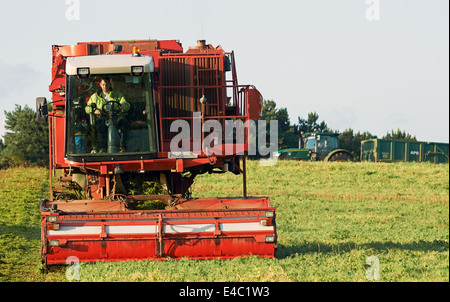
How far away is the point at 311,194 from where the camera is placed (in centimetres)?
3142

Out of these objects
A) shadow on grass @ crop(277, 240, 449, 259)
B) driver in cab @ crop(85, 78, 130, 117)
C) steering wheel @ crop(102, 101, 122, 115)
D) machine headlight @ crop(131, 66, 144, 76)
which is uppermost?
machine headlight @ crop(131, 66, 144, 76)

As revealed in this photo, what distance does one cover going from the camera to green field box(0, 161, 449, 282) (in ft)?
34.2

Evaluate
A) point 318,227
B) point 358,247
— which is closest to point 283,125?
point 318,227

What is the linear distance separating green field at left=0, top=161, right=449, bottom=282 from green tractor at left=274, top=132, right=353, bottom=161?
4.75m

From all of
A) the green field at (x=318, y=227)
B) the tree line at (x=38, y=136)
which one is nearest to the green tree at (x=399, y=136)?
the tree line at (x=38, y=136)

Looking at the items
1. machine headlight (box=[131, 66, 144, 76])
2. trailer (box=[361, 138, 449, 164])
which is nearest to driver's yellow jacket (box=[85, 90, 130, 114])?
machine headlight (box=[131, 66, 144, 76])

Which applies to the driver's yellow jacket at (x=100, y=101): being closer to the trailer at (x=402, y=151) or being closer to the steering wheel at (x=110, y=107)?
the steering wheel at (x=110, y=107)

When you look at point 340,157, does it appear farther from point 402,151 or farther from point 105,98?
point 105,98

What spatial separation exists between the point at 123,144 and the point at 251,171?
29.5 meters

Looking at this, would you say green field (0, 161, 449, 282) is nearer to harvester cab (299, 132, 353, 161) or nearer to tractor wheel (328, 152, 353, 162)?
tractor wheel (328, 152, 353, 162)

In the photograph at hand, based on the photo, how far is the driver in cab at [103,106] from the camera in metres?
12.4

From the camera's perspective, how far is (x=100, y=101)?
12.4 m

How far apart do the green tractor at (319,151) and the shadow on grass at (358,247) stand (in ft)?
105
